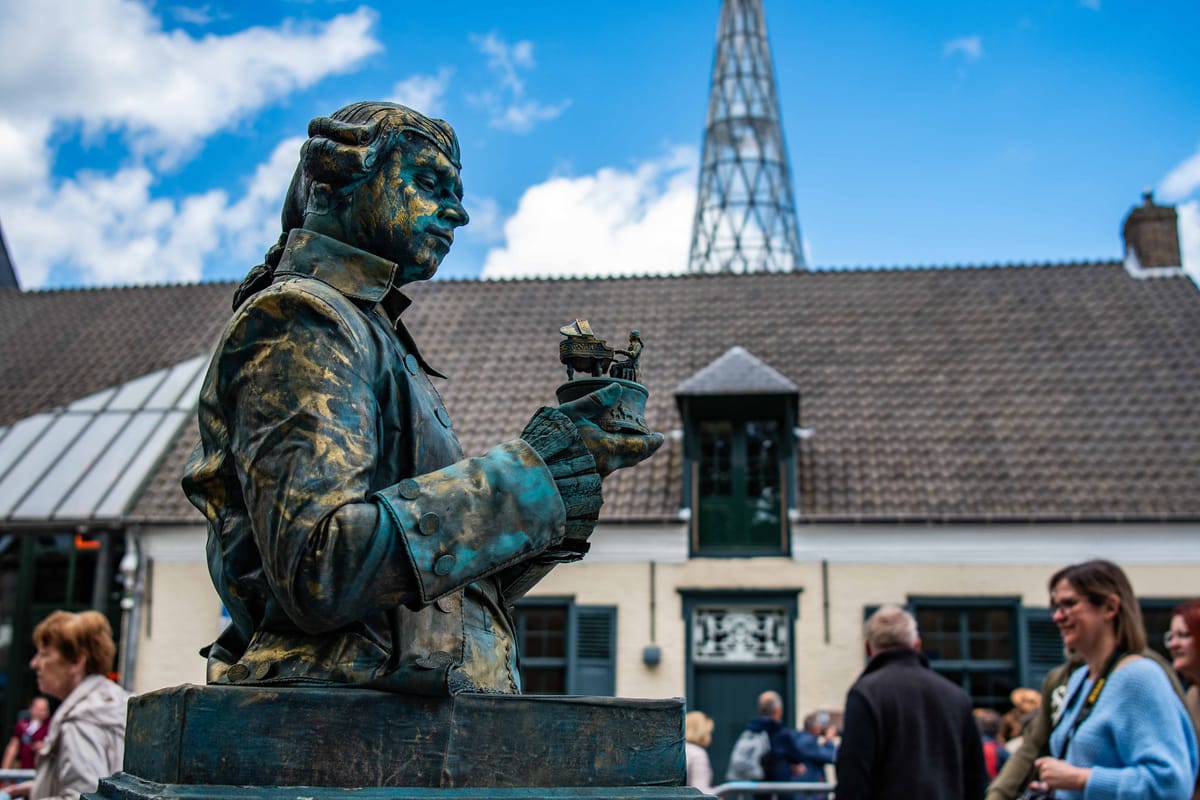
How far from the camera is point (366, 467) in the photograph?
182 centimetres

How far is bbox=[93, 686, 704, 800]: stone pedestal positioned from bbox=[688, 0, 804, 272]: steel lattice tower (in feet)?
84.6

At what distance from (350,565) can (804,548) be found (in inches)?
560

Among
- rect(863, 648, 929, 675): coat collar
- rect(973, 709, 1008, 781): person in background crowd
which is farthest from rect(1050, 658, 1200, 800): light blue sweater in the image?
rect(973, 709, 1008, 781): person in background crowd

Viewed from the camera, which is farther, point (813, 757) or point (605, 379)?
point (813, 757)

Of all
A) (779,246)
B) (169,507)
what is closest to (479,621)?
(169,507)

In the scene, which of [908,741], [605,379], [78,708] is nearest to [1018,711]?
[908,741]

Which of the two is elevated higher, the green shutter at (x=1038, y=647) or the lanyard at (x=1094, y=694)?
the green shutter at (x=1038, y=647)

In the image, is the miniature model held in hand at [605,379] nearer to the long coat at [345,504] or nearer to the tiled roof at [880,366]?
the long coat at [345,504]

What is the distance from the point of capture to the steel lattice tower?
2758cm

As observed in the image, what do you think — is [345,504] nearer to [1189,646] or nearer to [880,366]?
[1189,646]

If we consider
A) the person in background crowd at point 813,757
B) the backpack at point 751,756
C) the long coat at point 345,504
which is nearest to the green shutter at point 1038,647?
the person in background crowd at point 813,757

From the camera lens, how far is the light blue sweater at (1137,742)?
144 inches

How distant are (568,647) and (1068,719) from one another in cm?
1203

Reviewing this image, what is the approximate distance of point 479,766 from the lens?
1.79 meters
